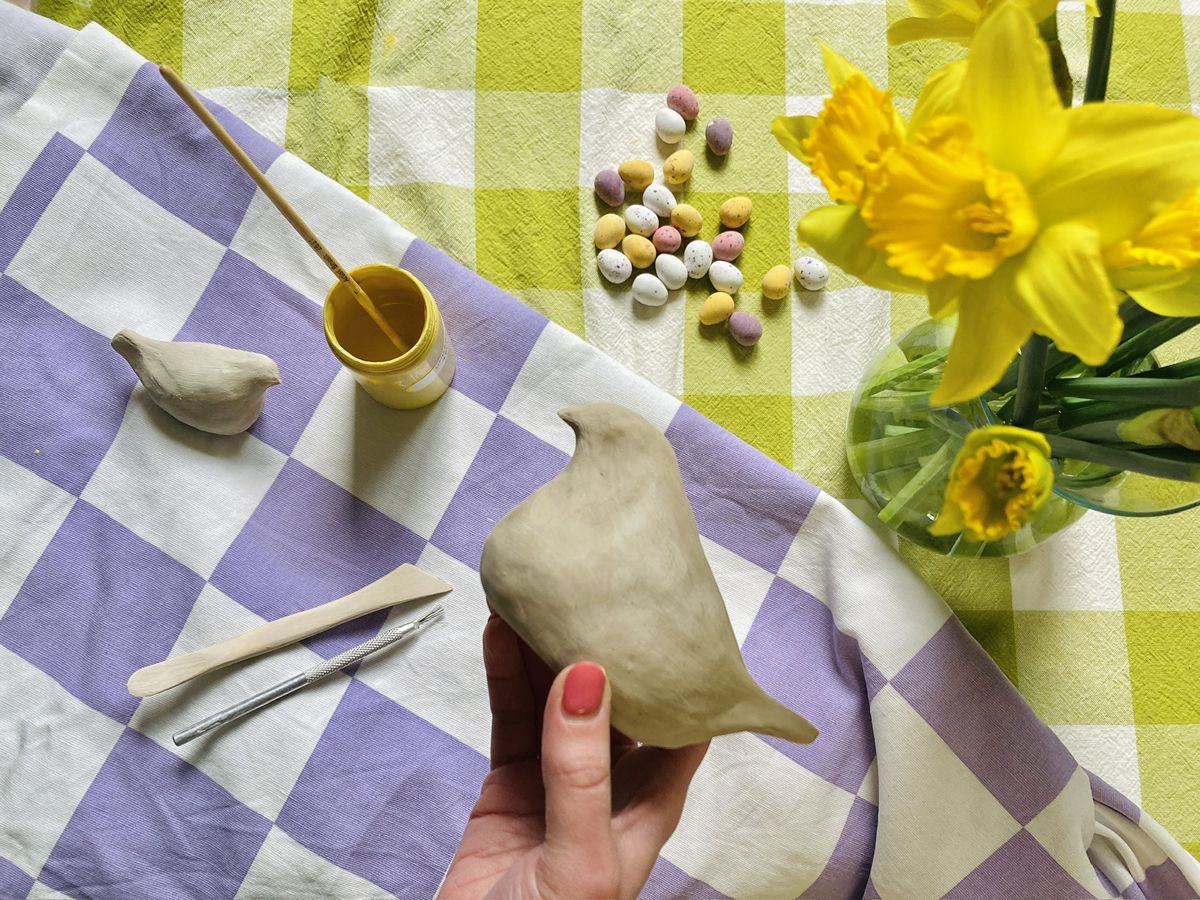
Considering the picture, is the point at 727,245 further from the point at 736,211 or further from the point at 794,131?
the point at 794,131

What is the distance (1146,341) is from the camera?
1.37 ft

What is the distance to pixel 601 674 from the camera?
0.43 metres

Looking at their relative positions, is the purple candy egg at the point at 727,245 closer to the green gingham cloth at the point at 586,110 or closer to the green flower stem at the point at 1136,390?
the green gingham cloth at the point at 586,110

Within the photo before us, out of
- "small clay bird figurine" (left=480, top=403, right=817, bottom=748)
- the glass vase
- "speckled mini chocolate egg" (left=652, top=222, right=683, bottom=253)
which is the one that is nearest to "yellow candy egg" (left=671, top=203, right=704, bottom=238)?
"speckled mini chocolate egg" (left=652, top=222, right=683, bottom=253)

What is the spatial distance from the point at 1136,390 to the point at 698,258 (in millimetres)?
382

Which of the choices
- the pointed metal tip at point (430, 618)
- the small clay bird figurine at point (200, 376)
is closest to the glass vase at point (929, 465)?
the pointed metal tip at point (430, 618)

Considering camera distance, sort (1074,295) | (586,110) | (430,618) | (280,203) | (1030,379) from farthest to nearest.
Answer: (586,110) → (430,618) → (280,203) → (1030,379) → (1074,295)

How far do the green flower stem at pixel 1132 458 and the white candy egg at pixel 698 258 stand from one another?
1.13ft

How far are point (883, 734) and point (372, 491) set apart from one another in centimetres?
39

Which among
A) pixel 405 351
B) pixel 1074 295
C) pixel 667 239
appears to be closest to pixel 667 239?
pixel 667 239

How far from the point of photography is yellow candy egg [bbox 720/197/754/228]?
721 millimetres

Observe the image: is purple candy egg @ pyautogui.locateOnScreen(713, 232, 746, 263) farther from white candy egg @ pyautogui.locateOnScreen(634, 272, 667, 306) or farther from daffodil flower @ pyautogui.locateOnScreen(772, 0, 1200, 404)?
daffodil flower @ pyautogui.locateOnScreen(772, 0, 1200, 404)

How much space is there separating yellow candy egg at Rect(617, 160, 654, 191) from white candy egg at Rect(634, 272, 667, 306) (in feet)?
0.25

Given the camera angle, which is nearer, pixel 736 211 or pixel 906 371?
pixel 906 371
